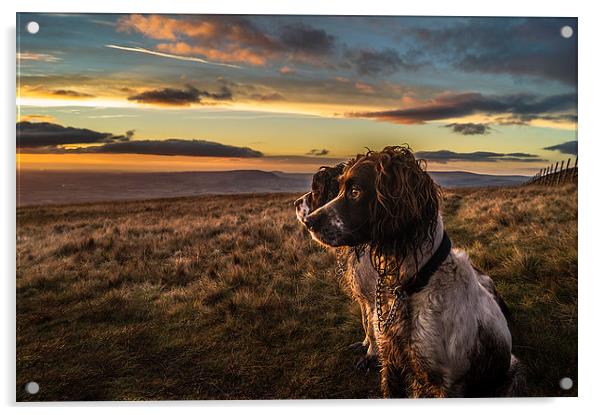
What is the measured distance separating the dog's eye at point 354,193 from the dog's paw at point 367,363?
1.58 m

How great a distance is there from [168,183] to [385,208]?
7.79ft

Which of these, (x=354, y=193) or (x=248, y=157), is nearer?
(x=354, y=193)

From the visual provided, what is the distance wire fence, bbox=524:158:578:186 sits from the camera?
3857 millimetres

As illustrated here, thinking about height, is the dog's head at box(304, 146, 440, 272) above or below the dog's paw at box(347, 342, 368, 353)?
above

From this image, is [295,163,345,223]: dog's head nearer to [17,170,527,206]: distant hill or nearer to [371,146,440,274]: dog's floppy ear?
[17,170,527,206]: distant hill

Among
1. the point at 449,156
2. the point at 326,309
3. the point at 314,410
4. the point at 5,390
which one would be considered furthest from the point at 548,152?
the point at 5,390

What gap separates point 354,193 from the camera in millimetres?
2436

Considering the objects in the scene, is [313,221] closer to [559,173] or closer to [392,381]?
[392,381]

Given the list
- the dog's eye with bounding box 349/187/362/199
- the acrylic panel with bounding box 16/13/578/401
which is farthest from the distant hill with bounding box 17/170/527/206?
the dog's eye with bounding box 349/187/362/199

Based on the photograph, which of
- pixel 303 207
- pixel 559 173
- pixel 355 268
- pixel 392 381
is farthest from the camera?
pixel 559 173

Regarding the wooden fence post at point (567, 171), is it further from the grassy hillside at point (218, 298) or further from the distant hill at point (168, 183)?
the distant hill at point (168, 183)

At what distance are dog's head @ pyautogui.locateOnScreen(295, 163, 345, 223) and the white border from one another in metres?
1.53

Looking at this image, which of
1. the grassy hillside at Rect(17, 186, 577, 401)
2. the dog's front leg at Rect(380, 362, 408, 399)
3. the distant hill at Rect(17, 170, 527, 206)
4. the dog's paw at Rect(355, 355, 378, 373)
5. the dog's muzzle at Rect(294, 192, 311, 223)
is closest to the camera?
the dog's front leg at Rect(380, 362, 408, 399)

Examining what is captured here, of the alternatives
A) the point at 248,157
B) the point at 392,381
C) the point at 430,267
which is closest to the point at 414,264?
the point at 430,267
